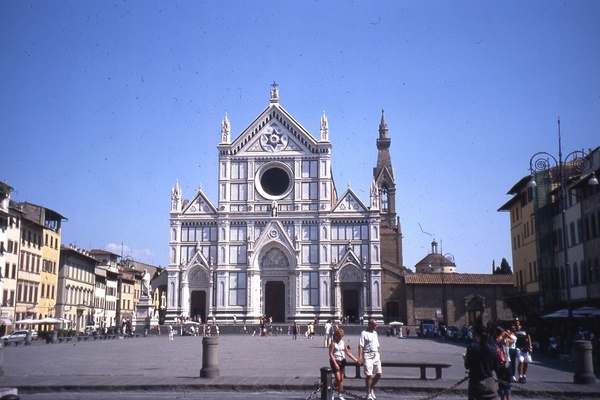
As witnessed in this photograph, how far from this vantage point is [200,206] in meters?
65.9

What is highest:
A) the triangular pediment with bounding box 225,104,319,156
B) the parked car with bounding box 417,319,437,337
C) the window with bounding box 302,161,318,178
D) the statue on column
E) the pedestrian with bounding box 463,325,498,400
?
the triangular pediment with bounding box 225,104,319,156

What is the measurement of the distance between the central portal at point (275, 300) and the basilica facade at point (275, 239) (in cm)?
10

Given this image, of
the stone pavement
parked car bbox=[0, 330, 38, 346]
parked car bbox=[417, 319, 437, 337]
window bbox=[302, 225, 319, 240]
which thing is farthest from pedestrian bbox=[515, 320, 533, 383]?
window bbox=[302, 225, 319, 240]

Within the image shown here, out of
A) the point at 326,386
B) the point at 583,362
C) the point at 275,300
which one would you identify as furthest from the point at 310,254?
the point at 326,386

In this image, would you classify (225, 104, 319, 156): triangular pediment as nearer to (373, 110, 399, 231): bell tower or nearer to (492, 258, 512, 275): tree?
(373, 110, 399, 231): bell tower

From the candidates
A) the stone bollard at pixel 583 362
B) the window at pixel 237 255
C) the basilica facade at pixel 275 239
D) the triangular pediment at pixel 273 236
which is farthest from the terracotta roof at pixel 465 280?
the stone bollard at pixel 583 362

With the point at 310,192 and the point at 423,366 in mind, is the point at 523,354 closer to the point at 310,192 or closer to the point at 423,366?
the point at 423,366

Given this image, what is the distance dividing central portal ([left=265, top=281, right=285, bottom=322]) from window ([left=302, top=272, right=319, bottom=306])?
239 centimetres

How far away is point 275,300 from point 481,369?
56.0 m

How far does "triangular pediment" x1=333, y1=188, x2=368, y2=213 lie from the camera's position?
2554 inches

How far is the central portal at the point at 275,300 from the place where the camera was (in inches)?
2537

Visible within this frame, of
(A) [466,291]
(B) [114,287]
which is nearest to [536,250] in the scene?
(A) [466,291]

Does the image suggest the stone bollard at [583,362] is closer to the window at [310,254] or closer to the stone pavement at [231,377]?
the stone pavement at [231,377]

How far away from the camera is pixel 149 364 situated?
21969mm
